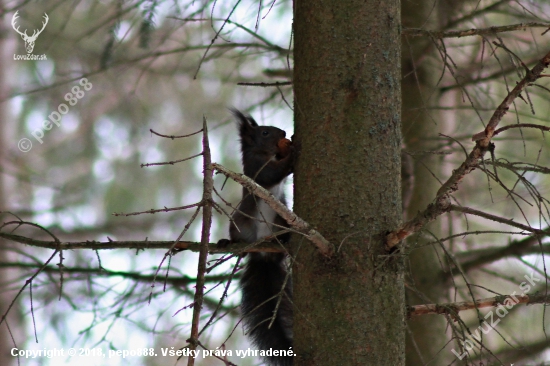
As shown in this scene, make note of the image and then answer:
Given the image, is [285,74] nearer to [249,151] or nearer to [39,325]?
[249,151]

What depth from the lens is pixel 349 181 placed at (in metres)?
1.57

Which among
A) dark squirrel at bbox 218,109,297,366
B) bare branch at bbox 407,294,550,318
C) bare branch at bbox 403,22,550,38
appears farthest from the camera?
dark squirrel at bbox 218,109,297,366

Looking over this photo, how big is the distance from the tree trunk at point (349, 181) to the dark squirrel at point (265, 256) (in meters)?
0.15

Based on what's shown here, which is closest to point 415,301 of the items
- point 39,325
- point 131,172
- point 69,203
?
point 39,325

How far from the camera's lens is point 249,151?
9.63 ft

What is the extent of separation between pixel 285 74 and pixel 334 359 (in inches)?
67.1

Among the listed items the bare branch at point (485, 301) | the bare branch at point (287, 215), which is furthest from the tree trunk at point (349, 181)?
the bare branch at point (485, 301)

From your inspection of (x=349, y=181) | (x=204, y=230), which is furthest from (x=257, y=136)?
(x=204, y=230)

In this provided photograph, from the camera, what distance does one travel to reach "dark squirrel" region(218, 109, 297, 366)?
6.98 ft

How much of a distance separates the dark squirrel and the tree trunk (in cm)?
15

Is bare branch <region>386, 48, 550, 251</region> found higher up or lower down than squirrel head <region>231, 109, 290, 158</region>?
lower down

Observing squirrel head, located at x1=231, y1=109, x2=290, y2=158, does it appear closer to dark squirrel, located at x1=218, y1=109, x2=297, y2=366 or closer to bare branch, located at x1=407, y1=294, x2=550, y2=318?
dark squirrel, located at x1=218, y1=109, x2=297, y2=366

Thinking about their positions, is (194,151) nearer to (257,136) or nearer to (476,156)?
(257,136)

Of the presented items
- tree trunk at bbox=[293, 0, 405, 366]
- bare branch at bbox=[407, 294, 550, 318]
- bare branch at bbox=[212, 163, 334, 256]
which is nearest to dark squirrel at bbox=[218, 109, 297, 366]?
tree trunk at bbox=[293, 0, 405, 366]
